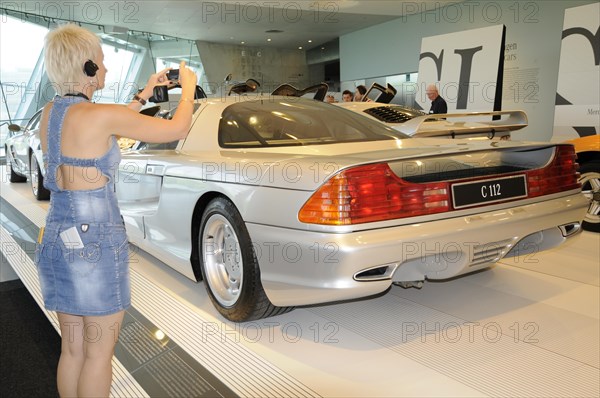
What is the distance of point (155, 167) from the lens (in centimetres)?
284

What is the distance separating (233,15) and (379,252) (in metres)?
13.6

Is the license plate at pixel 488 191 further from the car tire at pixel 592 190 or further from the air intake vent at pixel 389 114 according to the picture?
the air intake vent at pixel 389 114

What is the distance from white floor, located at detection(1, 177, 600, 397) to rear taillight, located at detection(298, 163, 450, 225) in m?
0.63

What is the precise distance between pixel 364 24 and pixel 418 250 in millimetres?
15036

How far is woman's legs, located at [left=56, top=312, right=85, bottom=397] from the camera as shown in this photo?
1474mm

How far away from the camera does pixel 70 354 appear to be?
1495 millimetres

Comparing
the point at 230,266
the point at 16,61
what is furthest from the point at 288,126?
the point at 16,61

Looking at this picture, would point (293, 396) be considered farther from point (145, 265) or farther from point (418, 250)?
point (145, 265)

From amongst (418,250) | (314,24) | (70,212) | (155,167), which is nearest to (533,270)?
(418,250)

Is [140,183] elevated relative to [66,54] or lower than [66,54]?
lower

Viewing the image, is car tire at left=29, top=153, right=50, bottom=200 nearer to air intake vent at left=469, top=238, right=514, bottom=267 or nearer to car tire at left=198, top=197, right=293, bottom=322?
car tire at left=198, top=197, right=293, bottom=322

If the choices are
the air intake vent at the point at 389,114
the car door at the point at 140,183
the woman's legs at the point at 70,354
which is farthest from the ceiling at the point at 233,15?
the woman's legs at the point at 70,354

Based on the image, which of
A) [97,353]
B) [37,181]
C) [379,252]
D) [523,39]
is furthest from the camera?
[523,39]

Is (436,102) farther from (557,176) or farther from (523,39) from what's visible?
(557,176)
